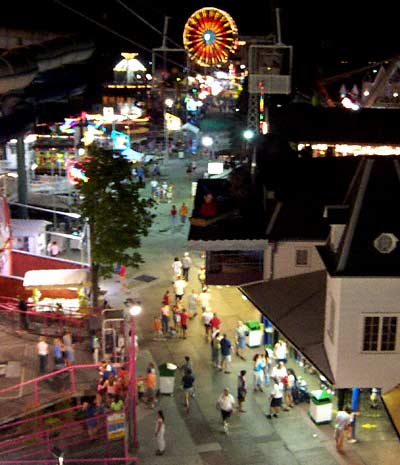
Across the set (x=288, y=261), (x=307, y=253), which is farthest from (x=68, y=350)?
(x=307, y=253)

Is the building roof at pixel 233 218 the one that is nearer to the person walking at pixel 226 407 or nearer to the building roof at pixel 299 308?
the building roof at pixel 299 308

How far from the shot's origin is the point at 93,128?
59.7m

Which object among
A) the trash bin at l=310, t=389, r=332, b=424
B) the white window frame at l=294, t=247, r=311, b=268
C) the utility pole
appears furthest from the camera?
the utility pole

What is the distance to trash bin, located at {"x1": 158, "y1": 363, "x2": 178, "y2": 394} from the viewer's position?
20312mm

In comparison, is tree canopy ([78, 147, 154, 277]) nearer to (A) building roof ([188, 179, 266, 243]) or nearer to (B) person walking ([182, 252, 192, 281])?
(A) building roof ([188, 179, 266, 243])

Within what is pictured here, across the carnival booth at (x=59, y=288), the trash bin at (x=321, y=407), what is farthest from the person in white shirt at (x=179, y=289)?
the trash bin at (x=321, y=407)

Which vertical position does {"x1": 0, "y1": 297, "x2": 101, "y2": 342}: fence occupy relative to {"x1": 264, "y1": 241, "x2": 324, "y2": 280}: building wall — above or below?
below

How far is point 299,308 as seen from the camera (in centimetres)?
2064

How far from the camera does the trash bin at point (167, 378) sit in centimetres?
2031

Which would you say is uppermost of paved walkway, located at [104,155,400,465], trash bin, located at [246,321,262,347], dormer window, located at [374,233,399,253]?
dormer window, located at [374,233,399,253]

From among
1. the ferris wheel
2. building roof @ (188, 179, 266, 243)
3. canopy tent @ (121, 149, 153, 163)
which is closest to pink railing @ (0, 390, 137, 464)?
building roof @ (188, 179, 266, 243)

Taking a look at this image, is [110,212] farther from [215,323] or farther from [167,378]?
[167,378]

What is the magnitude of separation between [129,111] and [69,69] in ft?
55.7

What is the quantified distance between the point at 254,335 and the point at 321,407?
548 cm
